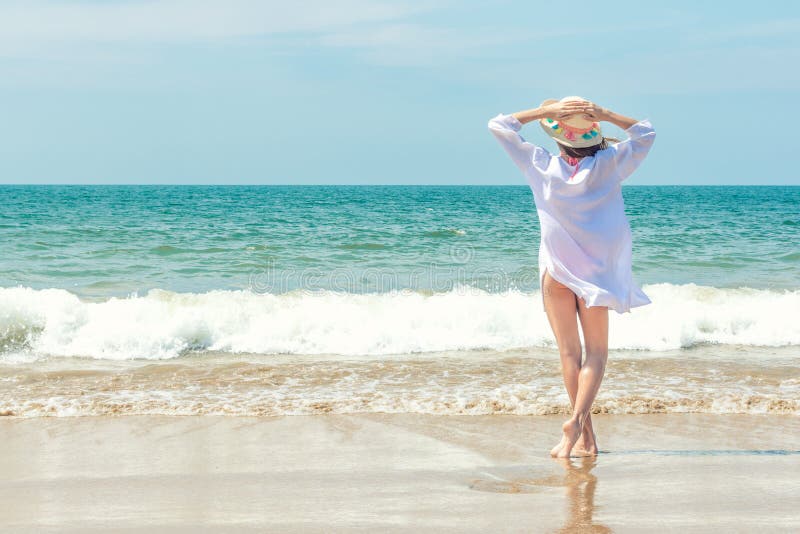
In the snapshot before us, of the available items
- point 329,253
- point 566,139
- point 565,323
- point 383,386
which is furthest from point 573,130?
point 329,253

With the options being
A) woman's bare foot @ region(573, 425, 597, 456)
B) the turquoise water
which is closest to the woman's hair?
woman's bare foot @ region(573, 425, 597, 456)

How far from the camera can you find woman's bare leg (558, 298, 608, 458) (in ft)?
12.9

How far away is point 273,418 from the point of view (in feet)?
17.5

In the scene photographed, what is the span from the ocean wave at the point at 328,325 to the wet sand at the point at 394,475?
9.85ft

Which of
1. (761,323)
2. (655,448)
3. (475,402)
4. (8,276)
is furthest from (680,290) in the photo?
(8,276)

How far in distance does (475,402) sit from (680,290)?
6.65 meters

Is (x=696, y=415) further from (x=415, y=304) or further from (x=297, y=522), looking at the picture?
(x=415, y=304)

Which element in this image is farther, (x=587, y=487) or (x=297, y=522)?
(x=587, y=487)

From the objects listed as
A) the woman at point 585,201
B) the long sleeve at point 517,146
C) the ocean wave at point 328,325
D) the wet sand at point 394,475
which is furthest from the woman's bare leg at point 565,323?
the ocean wave at point 328,325

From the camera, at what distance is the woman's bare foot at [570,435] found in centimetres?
398

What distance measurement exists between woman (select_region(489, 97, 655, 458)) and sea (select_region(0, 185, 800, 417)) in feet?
5.81

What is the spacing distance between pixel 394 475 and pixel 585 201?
158 centimetres

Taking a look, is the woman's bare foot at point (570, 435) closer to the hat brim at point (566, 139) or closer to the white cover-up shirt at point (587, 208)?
the white cover-up shirt at point (587, 208)

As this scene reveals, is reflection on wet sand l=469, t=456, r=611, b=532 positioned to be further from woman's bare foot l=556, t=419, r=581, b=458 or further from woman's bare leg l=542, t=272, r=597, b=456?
woman's bare leg l=542, t=272, r=597, b=456
